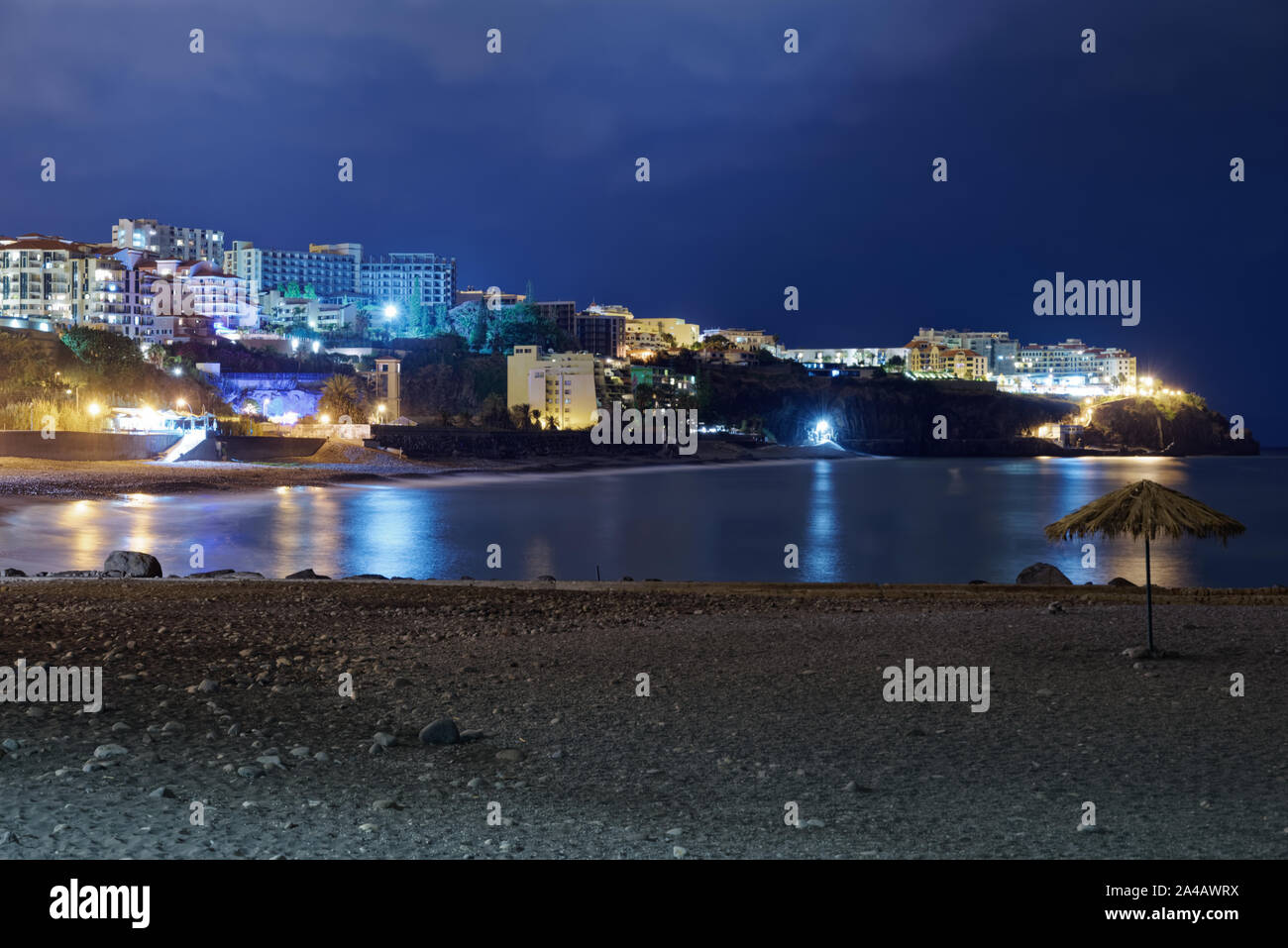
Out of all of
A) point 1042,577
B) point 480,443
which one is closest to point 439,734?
point 1042,577

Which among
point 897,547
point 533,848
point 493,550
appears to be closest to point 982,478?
point 897,547

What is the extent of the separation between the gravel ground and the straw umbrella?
1.32 metres

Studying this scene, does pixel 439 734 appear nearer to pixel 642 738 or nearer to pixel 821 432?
pixel 642 738

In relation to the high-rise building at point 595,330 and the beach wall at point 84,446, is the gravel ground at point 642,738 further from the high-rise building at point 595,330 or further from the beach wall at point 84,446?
the high-rise building at point 595,330

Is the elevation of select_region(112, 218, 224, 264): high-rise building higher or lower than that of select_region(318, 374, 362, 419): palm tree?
higher

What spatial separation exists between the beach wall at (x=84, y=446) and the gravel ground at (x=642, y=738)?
153ft

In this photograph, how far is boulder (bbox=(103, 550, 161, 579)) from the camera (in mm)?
20422

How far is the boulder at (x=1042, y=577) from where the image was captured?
19.0 meters

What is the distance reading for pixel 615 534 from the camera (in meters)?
42.1

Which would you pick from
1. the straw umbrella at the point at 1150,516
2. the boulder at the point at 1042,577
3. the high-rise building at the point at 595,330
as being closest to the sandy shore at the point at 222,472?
the boulder at the point at 1042,577

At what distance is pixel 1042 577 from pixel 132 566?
16.9 metres

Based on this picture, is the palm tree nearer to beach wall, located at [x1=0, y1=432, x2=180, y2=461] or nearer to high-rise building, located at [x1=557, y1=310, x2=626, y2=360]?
beach wall, located at [x1=0, y1=432, x2=180, y2=461]

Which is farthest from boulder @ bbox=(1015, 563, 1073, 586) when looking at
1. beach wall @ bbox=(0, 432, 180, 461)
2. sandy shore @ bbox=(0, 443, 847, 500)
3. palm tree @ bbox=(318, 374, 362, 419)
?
palm tree @ bbox=(318, 374, 362, 419)
